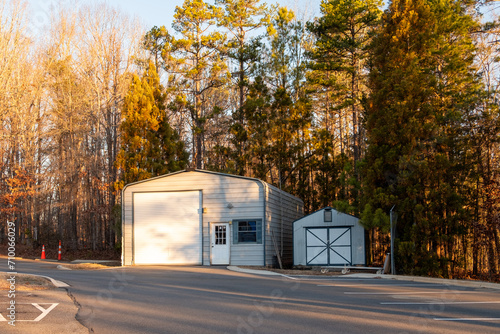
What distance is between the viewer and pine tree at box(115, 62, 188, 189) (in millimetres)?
26750

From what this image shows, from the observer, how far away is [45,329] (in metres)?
6.72

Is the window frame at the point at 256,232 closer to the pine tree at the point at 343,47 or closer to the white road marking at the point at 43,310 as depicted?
the pine tree at the point at 343,47

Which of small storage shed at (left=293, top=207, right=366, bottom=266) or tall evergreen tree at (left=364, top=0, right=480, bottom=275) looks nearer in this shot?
tall evergreen tree at (left=364, top=0, right=480, bottom=275)

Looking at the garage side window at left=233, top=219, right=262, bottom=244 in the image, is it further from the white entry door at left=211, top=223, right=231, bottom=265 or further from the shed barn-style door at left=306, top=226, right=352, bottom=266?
the shed barn-style door at left=306, top=226, right=352, bottom=266

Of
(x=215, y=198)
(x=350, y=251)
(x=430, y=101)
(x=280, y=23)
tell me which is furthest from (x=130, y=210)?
(x=280, y=23)

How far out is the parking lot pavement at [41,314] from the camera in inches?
264

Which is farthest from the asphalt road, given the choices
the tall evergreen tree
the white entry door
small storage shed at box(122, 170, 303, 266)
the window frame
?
the white entry door

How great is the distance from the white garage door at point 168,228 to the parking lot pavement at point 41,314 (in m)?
11.2

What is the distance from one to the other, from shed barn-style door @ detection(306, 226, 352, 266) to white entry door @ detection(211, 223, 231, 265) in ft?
11.7

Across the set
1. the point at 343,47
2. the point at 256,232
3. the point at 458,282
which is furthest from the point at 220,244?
the point at 343,47

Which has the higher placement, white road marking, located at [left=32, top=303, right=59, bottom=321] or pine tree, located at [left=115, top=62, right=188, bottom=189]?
pine tree, located at [left=115, top=62, right=188, bottom=189]

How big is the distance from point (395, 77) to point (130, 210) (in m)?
13.0

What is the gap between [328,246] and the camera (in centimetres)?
2095

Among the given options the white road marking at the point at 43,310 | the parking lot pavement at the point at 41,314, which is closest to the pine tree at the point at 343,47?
Result: the parking lot pavement at the point at 41,314
